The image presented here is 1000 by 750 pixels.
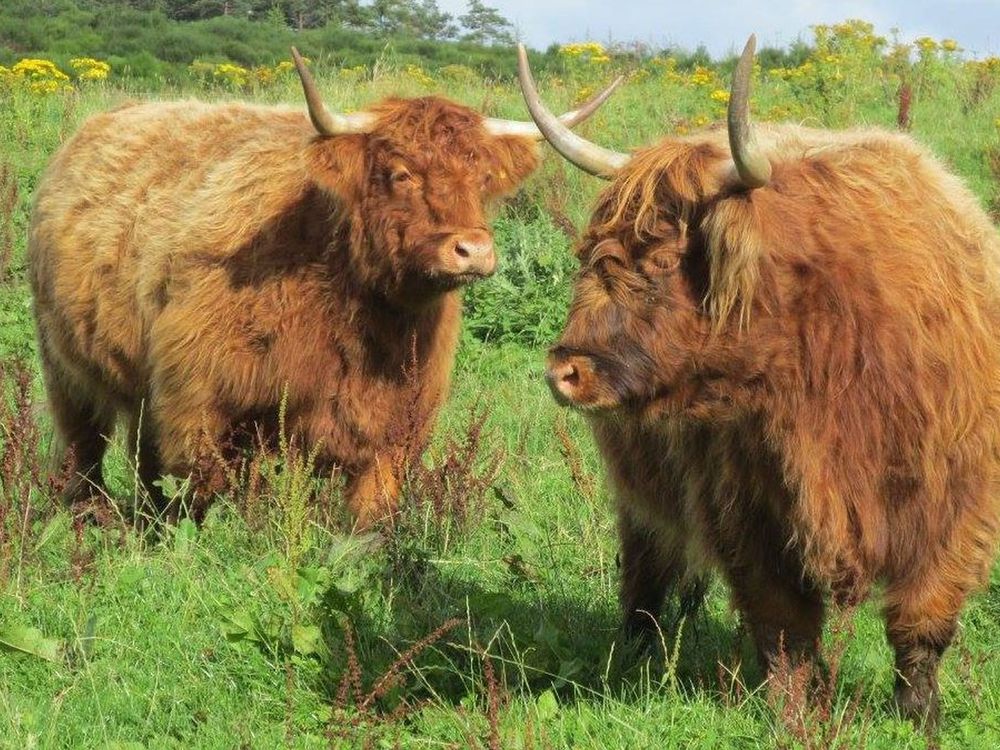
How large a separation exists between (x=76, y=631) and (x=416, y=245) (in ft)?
6.64

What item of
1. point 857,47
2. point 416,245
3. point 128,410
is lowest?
point 128,410

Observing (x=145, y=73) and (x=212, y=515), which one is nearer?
(x=212, y=515)

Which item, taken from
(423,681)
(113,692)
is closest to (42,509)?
(113,692)

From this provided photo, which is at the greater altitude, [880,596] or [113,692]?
[880,596]

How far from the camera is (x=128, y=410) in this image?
6.45m

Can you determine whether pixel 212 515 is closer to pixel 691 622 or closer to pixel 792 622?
pixel 691 622

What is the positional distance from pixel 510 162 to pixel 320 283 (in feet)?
3.33

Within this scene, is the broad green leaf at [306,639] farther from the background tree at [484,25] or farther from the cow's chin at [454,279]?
the background tree at [484,25]

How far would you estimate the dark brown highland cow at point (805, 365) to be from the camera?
3461 millimetres

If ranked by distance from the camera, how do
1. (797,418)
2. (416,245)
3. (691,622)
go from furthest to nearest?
(416,245)
(691,622)
(797,418)

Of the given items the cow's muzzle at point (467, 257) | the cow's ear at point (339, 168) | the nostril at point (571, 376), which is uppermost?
the cow's ear at point (339, 168)

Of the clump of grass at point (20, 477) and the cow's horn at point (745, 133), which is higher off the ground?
the cow's horn at point (745, 133)

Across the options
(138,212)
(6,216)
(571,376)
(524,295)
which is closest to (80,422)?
(138,212)

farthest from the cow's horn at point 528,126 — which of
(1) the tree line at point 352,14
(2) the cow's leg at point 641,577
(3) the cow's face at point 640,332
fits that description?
(1) the tree line at point 352,14
